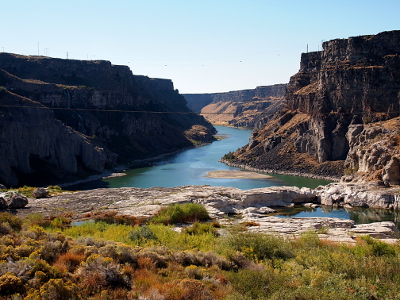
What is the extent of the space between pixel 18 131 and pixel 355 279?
195 feet

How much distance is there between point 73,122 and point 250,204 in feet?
216

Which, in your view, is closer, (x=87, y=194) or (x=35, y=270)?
(x=35, y=270)

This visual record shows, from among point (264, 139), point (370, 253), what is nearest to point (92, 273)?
point (370, 253)

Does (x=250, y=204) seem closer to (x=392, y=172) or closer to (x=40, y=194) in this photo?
(x=40, y=194)

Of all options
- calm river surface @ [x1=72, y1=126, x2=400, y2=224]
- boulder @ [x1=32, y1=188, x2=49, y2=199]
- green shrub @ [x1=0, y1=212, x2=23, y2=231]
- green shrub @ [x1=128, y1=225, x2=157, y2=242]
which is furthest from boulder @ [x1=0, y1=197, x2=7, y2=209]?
calm river surface @ [x1=72, y1=126, x2=400, y2=224]

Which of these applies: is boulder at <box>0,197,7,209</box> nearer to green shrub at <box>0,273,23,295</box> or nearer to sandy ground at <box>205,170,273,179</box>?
green shrub at <box>0,273,23,295</box>

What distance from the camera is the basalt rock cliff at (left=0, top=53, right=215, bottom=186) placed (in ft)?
209

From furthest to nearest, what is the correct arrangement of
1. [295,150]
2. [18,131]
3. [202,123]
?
[202,123] → [295,150] → [18,131]

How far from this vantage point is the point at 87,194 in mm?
34625

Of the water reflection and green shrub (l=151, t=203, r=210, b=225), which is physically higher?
green shrub (l=151, t=203, r=210, b=225)

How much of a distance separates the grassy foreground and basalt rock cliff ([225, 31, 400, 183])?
146 feet

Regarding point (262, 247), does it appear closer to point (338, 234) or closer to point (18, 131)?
point (338, 234)

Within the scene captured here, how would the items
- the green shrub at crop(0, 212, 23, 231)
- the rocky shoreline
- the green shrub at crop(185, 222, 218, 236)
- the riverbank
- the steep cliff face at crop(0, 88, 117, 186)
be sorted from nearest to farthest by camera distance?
the green shrub at crop(0, 212, 23, 231) < the green shrub at crop(185, 222, 218, 236) < the rocky shoreline < the steep cliff face at crop(0, 88, 117, 186) < the riverbank

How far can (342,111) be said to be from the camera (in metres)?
74.1
